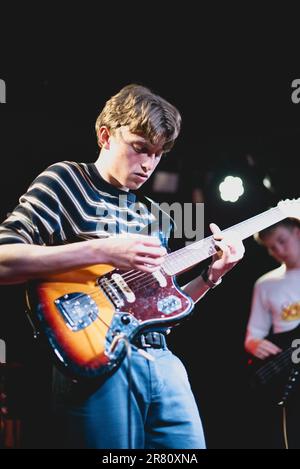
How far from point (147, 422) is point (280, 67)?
3.02m

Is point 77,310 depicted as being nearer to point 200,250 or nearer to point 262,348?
point 200,250

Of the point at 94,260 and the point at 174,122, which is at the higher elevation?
the point at 174,122

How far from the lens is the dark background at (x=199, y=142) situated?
3779 millimetres

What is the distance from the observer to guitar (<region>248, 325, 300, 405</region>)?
392cm

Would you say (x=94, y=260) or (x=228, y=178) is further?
(x=228, y=178)

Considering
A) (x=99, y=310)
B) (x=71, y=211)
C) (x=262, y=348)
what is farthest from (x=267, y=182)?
(x=99, y=310)

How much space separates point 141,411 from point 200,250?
0.85 metres

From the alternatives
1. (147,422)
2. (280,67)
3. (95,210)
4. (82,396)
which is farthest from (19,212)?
(280,67)

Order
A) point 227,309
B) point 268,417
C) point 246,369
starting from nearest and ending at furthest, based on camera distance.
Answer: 1. point 268,417
2. point 246,369
3. point 227,309

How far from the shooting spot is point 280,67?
3.79 metres

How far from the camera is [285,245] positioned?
4.35 metres

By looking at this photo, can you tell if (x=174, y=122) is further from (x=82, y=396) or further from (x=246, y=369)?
(x=246, y=369)

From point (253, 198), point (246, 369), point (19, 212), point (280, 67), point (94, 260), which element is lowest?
point (246, 369)
